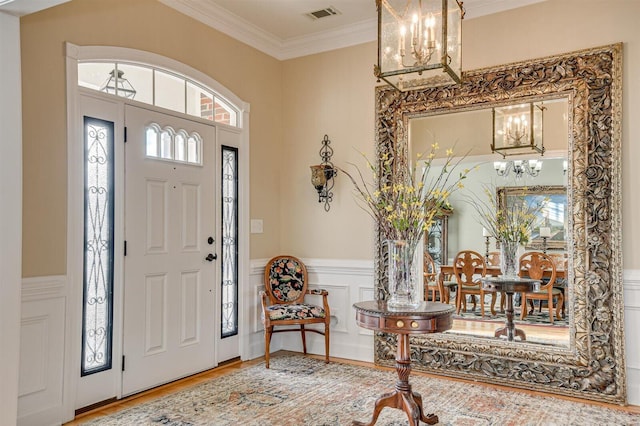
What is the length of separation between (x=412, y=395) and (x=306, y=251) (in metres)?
2.21

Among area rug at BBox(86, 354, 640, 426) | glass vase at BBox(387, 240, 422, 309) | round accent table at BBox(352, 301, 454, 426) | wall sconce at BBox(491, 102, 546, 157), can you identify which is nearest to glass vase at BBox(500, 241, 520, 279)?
wall sconce at BBox(491, 102, 546, 157)

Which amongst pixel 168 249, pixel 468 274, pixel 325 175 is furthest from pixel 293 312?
pixel 468 274

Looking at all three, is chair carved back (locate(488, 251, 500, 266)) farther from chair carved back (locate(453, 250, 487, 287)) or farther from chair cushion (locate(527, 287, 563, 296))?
chair cushion (locate(527, 287, 563, 296))

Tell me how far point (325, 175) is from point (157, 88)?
173cm

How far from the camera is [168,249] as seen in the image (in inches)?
157

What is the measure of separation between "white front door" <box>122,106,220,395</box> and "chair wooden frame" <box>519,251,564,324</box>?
8.50ft

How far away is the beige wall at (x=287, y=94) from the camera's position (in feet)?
10.2

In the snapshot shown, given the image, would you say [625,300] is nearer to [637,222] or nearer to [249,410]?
[637,222]

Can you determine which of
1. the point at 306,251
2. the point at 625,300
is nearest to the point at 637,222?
the point at 625,300

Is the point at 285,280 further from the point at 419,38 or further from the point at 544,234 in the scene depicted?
the point at 419,38

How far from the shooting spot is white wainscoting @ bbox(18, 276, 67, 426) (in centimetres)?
298

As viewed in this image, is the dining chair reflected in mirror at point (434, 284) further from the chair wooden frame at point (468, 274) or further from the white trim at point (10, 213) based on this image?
the white trim at point (10, 213)

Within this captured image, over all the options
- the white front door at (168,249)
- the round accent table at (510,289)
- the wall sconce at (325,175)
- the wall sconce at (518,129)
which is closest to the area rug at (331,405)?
the white front door at (168,249)

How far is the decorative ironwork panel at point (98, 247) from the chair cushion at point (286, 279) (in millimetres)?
1689
